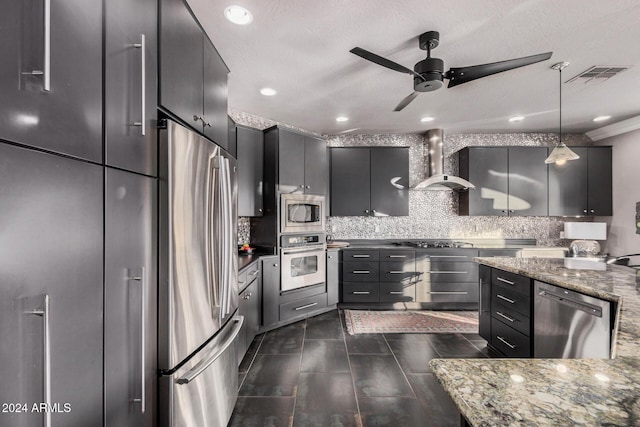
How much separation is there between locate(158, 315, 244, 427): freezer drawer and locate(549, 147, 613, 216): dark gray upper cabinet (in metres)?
4.87

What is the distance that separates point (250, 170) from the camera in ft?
10.5

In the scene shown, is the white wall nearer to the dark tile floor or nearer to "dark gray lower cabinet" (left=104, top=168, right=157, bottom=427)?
the dark tile floor

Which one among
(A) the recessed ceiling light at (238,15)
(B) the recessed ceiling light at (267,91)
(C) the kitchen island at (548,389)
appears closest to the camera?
(C) the kitchen island at (548,389)

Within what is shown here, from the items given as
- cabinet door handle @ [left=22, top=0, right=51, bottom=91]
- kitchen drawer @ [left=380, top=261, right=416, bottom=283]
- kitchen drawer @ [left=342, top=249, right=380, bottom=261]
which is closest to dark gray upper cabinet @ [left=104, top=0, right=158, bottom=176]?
cabinet door handle @ [left=22, top=0, right=51, bottom=91]

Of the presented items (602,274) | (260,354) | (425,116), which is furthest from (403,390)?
(425,116)

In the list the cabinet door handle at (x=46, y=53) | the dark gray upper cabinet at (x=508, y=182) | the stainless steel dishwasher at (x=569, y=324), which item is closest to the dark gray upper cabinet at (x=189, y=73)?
the cabinet door handle at (x=46, y=53)

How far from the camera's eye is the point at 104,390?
34.2 inches

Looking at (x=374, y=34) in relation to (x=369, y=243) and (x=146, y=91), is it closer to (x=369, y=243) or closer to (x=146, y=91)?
(x=146, y=91)

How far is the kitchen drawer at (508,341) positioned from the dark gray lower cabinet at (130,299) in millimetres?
2499

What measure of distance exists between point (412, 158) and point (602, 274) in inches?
117

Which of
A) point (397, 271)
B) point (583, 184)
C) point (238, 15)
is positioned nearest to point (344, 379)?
point (397, 271)

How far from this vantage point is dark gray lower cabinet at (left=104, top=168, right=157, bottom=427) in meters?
0.90

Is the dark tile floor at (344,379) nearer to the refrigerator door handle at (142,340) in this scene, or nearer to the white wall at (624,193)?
the refrigerator door handle at (142,340)

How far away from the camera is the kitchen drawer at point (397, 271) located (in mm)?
3830
